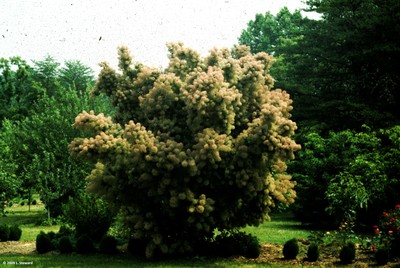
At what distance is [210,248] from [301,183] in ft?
32.6

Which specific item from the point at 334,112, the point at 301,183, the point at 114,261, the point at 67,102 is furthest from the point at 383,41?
the point at 114,261

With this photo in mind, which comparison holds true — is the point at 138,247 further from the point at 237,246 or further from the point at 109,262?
the point at 237,246

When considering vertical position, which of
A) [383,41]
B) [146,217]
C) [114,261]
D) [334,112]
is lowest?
[114,261]

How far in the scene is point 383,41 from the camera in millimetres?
30203

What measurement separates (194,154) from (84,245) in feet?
14.8

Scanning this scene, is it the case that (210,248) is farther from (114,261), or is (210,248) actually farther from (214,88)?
(214,88)

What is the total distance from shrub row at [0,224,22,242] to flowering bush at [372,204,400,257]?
11530 mm

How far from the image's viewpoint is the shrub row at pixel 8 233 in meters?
17.8

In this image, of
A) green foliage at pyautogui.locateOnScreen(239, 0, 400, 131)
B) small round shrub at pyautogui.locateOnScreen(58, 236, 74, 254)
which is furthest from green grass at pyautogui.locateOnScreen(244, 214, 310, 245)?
green foliage at pyautogui.locateOnScreen(239, 0, 400, 131)

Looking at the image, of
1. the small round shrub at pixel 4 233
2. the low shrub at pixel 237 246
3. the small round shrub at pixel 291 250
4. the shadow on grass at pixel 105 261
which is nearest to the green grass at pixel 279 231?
the low shrub at pixel 237 246

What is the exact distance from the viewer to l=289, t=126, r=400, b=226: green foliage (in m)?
16.8

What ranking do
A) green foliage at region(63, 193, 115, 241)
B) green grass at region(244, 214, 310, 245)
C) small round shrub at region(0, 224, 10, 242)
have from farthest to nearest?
green grass at region(244, 214, 310, 245) → small round shrub at region(0, 224, 10, 242) → green foliage at region(63, 193, 115, 241)

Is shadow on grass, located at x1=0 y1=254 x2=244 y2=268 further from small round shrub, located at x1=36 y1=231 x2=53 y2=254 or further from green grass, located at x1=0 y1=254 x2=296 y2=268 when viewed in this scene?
small round shrub, located at x1=36 y1=231 x2=53 y2=254

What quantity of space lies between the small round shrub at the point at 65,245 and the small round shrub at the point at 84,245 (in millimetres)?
249
